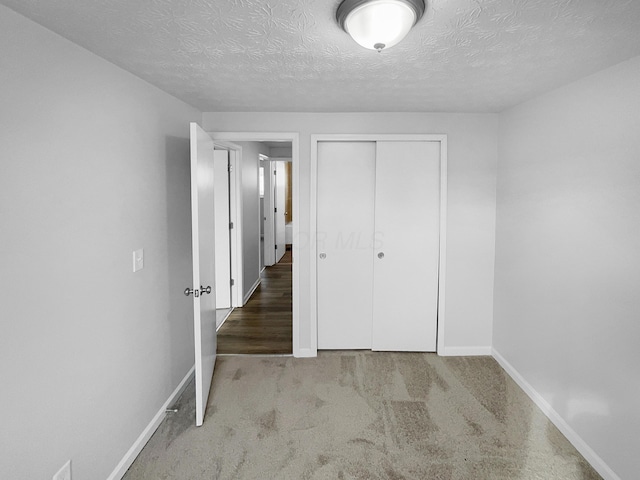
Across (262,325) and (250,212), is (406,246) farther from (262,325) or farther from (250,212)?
(250,212)

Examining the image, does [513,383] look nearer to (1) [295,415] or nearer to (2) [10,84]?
(1) [295,415]

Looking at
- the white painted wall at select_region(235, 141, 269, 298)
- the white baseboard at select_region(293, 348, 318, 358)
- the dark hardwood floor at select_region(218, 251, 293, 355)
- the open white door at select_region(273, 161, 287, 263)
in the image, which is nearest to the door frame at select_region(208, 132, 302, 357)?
the white baseboard at select_region(293, 348, 318, 358)

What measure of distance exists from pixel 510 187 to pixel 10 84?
10.7ft

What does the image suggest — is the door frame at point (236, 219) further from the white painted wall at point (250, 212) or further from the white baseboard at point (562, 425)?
the white baseboard at point (562, 425)

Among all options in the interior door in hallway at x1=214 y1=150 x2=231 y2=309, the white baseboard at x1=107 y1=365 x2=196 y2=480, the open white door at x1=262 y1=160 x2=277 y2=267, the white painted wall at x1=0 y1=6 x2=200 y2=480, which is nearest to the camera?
the white painted wall at x1=0 y1=6 x2=200 y2=480

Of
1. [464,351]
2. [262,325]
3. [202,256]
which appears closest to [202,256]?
[202,256]

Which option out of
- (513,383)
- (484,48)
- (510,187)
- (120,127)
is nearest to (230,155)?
(120,127)

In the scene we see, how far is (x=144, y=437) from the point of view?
238 centimetres

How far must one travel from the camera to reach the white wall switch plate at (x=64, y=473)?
1646mm

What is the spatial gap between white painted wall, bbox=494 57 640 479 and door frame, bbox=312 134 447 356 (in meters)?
0.54

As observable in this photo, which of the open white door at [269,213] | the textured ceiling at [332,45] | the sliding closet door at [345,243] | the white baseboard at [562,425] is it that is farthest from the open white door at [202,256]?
the open white door at [269,213]

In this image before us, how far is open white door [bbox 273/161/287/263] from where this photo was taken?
829 centimetres

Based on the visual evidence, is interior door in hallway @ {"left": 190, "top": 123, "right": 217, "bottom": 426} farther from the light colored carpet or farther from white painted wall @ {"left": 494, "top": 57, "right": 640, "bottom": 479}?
white painted wall @ {"left": 494, "top": 57, "right": 640, "bottom": 479}

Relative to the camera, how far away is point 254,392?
298 cm
